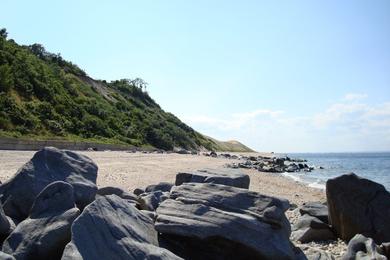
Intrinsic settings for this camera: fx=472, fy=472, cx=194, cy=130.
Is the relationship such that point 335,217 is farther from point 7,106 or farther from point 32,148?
point 7,106

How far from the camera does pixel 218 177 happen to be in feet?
31.4

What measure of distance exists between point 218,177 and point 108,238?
426 cm

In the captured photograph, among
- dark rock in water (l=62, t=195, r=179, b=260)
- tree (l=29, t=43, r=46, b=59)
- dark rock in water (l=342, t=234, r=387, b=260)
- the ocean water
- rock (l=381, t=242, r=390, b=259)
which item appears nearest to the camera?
dark rock in water (l=62, t=195, r=179, b=260)

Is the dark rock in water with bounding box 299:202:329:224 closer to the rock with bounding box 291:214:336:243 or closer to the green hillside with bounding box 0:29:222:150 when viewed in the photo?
the rock with bounding box 291:214:336:243

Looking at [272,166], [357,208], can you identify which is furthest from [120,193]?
[272,166]

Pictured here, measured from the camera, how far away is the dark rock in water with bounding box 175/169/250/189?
955 cm

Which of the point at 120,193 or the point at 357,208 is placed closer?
the point at 120,193

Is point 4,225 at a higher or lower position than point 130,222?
lower

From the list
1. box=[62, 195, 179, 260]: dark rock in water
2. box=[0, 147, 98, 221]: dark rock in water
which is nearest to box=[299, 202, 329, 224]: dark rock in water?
box=[0, 147, 98, 221]: dark rock in water

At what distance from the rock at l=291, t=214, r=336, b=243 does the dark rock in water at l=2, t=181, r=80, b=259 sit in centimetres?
582

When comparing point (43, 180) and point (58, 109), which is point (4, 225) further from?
point (58, 109)

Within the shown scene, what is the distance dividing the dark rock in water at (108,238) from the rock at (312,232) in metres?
5.41

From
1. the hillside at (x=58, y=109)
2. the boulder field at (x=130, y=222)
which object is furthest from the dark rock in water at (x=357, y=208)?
the hillside at (x=58, y=109)

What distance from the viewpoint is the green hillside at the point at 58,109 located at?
4819 centimetres
